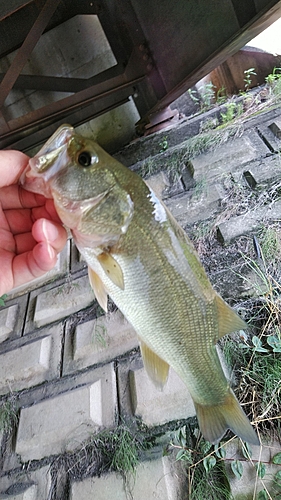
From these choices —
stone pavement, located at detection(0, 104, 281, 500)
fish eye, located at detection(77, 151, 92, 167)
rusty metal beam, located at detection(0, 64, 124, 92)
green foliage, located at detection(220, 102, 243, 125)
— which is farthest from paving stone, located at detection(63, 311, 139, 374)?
rusty metal beam, located at detection(0, 64, 124, 92)

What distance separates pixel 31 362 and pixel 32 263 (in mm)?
998

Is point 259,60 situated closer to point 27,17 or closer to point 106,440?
point 27,17

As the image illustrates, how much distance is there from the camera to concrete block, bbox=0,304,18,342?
8.00ft

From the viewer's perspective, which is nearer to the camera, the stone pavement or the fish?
the fish

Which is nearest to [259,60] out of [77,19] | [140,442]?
[77,19]

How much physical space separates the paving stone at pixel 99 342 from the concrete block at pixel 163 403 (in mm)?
277

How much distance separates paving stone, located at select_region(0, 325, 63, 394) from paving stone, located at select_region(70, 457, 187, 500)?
24.3 inches

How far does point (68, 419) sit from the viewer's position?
1.91 m

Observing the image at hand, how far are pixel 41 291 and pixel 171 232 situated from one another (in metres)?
1.55

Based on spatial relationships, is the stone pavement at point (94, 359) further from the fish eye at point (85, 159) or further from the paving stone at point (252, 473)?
the fish eye at point (85, 159)

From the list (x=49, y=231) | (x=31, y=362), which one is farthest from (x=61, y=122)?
(x=49, y=231)

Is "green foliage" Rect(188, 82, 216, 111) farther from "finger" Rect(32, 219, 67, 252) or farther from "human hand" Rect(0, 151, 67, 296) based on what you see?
"finger" Rect(32, 219, 67, 252)

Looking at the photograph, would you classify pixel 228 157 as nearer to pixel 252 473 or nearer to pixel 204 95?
pixel 204 95

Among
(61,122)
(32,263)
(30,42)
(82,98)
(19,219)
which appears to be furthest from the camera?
(61,122)
